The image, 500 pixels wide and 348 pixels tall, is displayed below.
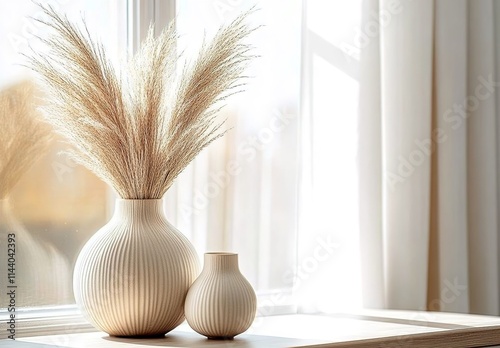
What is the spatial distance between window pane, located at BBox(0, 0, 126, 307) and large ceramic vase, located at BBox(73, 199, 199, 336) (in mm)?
158

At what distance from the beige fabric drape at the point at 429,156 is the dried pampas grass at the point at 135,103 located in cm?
65

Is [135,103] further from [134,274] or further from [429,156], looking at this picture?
[429,156]

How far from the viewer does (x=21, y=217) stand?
2.01 meters

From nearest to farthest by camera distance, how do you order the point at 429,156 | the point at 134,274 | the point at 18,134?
the point at 134,274 → the point at 18,134 → the point at 429,156

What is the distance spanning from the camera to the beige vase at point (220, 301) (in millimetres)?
1902

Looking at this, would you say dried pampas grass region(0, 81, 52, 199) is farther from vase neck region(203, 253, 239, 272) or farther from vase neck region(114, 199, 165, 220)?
vase neck region(203, 253, 239, 272)

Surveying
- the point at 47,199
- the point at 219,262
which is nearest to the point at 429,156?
the point at 219,262

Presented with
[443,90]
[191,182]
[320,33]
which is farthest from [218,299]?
[443,90]

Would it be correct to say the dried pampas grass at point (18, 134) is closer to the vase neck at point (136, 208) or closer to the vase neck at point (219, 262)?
the vase neck at point (136, 208)

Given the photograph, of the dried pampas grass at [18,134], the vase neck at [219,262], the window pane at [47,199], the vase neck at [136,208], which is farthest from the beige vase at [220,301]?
the dried pampas grass at [18,134]

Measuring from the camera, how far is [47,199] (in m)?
2.05

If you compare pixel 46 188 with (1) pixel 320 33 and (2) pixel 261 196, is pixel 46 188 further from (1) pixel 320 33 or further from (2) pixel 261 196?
(1) pixel 320 33

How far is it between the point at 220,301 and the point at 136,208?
12.0 inches

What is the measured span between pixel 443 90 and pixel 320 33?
17.6 inches
